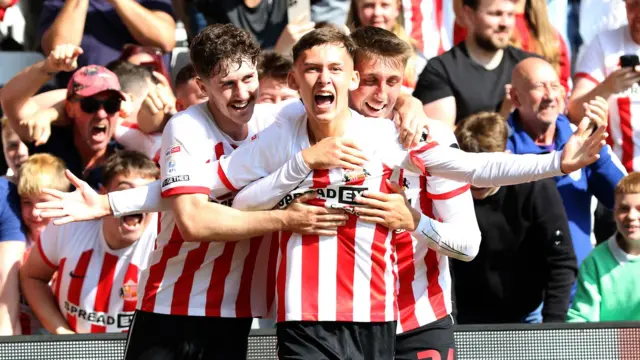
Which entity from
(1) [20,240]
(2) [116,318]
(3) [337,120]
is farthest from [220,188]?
(1) [20,240]

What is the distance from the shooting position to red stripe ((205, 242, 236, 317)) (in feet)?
13.6

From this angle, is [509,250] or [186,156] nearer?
[186,156]

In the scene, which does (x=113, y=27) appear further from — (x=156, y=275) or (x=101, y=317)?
(x=156, y=275)

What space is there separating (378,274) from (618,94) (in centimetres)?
314

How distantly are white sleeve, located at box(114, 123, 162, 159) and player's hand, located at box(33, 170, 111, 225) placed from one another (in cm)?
173

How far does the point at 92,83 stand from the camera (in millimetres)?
5863

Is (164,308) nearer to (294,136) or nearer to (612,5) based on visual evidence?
(294,136)

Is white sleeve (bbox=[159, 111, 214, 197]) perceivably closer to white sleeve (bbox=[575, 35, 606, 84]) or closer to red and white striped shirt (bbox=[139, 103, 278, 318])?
A: red and white striped shirt (bbox=[139, 103, 278, 318])

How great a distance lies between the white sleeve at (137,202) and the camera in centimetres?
415

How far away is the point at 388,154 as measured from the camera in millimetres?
3924

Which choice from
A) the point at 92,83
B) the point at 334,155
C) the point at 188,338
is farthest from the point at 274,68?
the point at 334,155

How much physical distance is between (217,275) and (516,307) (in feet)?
6.72

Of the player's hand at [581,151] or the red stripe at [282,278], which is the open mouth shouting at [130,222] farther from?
the player's hand at [581,151]

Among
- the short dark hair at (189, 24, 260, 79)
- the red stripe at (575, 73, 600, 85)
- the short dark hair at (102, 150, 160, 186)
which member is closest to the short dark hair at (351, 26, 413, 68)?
the short dark hair at (189, 24, 260, 79)
